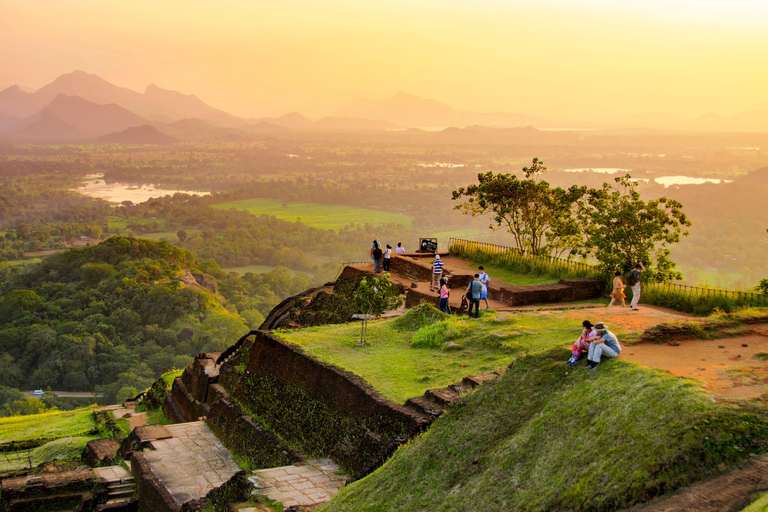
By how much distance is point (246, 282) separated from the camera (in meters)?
78.4

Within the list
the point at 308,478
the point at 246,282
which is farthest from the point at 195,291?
the point at 308,478

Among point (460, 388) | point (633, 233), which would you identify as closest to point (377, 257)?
point (633, 233)

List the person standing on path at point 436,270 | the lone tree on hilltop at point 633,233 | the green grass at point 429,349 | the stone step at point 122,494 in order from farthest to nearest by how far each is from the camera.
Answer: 1. the person standing on path at point 436,270
2. the lone tree on hilltop at point 633,233
3. the stone step at point 122,494
4. the green grass at point 429,349

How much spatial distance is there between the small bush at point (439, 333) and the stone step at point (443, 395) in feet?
9.11

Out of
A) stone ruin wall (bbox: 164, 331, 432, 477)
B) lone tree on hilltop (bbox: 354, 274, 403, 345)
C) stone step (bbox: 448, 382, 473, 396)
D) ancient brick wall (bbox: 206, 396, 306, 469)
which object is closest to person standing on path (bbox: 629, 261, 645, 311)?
lone tree on hilltop (bbox: 354, 274, 403, 345)

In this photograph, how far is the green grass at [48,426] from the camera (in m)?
19.8

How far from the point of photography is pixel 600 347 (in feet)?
25.7

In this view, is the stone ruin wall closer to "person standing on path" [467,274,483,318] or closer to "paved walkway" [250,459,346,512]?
"paved walkway" [250,459,346,512]

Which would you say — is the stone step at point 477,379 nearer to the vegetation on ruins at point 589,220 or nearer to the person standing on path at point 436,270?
the person standing on path at point 436,270

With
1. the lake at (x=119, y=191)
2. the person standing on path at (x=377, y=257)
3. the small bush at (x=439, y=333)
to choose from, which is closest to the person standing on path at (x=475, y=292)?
the small bush at (x=439, y=333)

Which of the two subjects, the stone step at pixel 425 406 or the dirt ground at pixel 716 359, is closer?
the dirt ground at pixel 716 359

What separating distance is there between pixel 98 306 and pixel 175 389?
43.0 meters

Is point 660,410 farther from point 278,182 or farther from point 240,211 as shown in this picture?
point 278,182

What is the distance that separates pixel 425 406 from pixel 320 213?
410 ft
